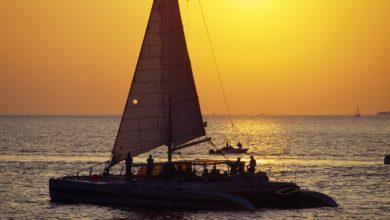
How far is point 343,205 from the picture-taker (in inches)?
2458

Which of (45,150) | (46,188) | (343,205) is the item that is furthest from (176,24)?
(45,150)

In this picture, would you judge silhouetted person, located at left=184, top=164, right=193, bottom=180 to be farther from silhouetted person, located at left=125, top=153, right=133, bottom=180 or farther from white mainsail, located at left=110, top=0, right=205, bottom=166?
silhouetted person, located at left=125, top=153, right=133, bottom=180

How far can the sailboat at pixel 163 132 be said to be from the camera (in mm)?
56406

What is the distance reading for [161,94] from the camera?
58.5 m

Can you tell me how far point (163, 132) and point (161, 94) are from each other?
7.75ft

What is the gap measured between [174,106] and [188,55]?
3294 mm

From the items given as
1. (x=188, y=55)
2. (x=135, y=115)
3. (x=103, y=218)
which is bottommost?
(x=103, y=218)

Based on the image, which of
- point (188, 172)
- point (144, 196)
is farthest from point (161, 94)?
point (144, 196)

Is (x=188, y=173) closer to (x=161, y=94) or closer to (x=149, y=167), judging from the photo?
(x=149, y=167)

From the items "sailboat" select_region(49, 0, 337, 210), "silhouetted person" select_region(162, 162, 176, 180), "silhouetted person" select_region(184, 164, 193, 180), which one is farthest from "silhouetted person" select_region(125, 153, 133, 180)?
"silhouetted person" select_region(184, 164, 193, 180)

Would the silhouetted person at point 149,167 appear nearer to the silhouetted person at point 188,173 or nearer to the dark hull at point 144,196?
the dark hull at point 144,196

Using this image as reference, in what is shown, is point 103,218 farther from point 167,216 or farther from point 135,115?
point 135,115

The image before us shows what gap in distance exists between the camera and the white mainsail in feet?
191

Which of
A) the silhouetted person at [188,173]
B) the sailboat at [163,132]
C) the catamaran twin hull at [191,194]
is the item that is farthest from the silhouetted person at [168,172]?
the silhouetted person at [188,173]
